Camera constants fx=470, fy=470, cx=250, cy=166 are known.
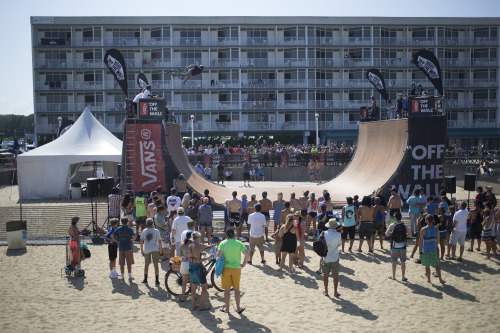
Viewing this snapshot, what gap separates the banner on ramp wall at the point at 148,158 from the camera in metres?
17.5

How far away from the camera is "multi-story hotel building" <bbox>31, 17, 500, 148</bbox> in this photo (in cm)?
4831

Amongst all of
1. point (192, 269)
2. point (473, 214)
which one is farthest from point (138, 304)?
point (473, 214)

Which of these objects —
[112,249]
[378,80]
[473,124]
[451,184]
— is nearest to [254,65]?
[473,124]

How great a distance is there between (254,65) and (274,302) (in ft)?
139

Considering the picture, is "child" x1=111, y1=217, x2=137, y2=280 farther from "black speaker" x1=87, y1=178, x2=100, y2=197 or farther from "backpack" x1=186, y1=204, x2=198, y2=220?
"black speaker" x1=87, y1=178, x2=100, y2=197

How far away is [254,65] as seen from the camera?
49.1m

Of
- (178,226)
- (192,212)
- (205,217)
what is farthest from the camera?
(192,212)

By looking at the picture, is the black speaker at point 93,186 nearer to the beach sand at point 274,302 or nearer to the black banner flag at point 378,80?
the beach sand at point 274,302

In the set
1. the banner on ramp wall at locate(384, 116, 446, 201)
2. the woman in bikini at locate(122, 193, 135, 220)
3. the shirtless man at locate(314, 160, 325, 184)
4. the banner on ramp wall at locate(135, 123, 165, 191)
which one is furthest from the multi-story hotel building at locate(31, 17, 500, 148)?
the woman in bikini at locate(122, 193, 135, 220)

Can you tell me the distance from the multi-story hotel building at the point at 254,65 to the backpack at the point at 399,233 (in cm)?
3999

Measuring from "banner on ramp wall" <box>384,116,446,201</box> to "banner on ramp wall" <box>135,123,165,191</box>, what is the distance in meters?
8.59

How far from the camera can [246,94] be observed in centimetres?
4994

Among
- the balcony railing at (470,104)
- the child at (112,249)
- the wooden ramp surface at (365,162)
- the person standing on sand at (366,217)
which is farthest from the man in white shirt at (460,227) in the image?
the balcony railing at (470,104)

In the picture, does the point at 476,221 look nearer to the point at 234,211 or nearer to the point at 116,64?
the point at 234,211
